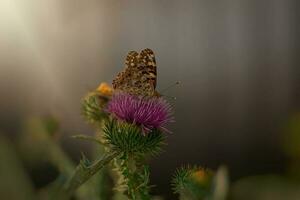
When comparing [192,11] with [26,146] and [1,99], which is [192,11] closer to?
[1,99]

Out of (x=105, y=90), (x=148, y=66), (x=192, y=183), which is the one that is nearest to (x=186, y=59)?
(x=105, y=90)

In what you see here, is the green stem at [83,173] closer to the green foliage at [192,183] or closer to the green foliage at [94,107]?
the green foliage at [192,183]

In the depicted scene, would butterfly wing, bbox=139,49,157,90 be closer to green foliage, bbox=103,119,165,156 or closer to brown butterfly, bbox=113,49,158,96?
brown butterfly, bbox=113,49,158,96

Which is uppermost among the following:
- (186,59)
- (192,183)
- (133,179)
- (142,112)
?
(142,112)

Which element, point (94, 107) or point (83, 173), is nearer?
point (83, 173)

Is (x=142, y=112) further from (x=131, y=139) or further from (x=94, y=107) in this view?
(x=94, y=107)

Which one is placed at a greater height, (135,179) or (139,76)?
(139,76)

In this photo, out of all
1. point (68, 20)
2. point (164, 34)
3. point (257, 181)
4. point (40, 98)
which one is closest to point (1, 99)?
point (40, 98)
